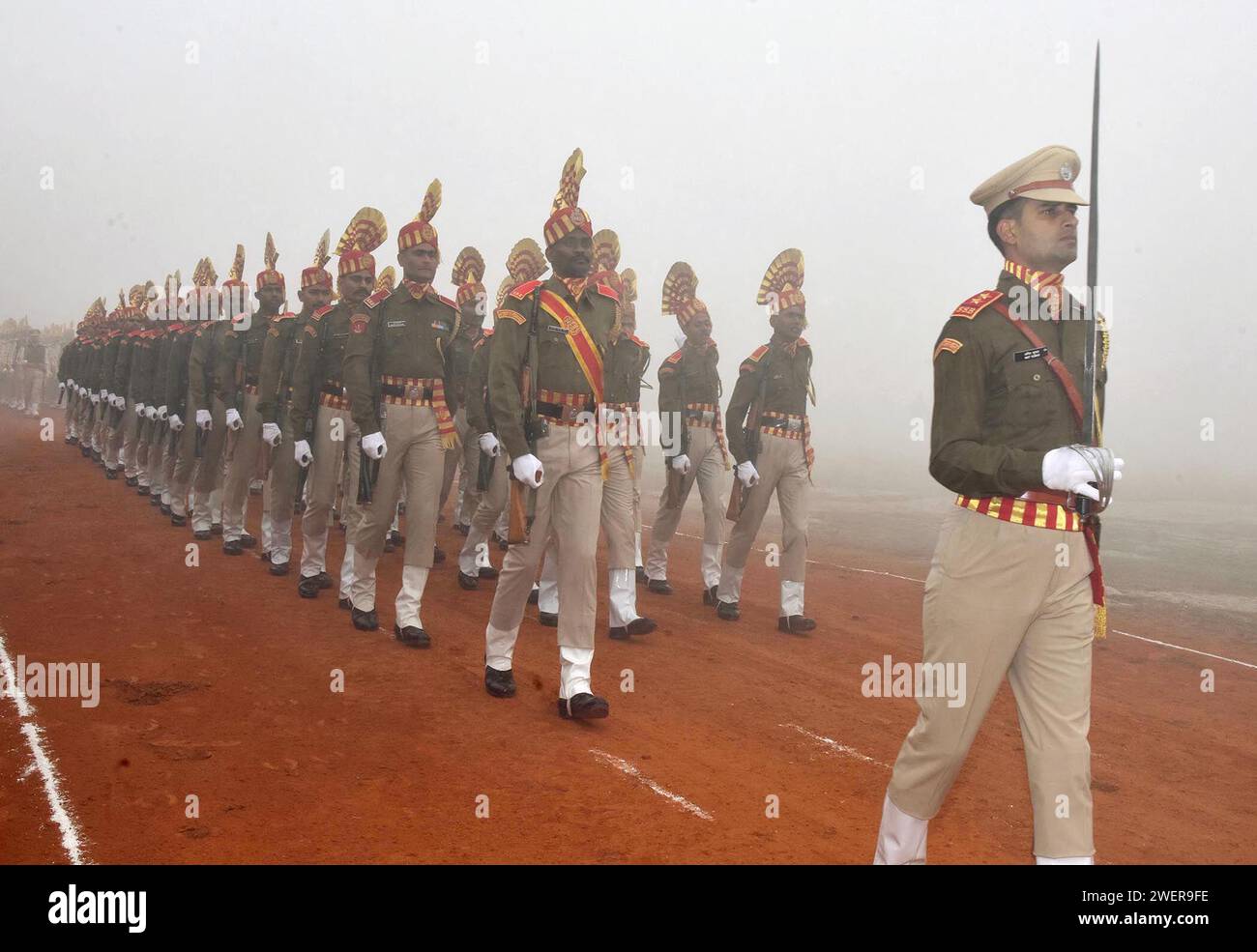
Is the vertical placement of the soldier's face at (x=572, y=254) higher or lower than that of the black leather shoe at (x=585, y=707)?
higher

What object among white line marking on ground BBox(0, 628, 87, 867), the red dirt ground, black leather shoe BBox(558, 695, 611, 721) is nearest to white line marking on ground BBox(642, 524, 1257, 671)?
the red dirt ground

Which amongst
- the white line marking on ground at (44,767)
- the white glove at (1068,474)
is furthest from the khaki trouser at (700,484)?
the white glove at (1068,474)

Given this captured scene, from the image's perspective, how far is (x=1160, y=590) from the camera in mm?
Result: 11734

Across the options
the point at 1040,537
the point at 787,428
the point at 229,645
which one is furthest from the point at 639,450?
the point at 1040,537

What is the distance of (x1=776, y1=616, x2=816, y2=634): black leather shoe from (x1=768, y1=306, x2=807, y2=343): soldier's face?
2.37m

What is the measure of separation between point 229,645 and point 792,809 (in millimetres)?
4105

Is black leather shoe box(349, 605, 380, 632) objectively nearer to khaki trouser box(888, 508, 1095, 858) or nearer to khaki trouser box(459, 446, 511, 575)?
khaki trouser box(459, 446, 511, 575)

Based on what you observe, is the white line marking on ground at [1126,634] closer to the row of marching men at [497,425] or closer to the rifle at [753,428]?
the row of marching men at [497,425]

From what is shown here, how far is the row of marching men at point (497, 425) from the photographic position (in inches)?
228

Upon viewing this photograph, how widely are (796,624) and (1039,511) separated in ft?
17.5

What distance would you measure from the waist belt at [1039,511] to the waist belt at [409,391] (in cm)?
494

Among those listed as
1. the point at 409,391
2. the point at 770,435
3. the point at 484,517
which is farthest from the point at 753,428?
the point at 409,391

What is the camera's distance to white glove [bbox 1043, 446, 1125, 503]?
9.80ft

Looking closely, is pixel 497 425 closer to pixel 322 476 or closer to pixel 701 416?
pixel 322 476
